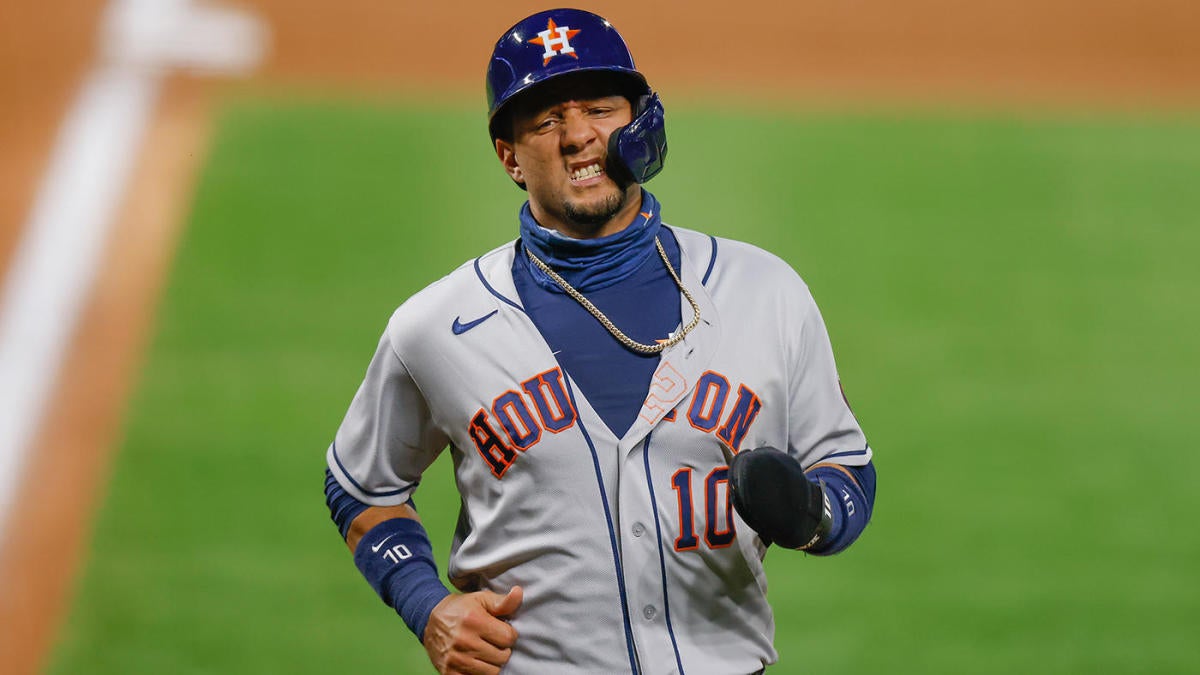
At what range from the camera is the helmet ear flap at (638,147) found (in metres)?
2.83

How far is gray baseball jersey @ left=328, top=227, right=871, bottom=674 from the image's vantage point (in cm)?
279

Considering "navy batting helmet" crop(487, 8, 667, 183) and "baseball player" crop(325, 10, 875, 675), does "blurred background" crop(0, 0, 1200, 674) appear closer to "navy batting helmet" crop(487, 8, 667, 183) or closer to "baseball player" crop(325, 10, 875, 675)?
"baseball player" crop(325, 10, 875, 675)

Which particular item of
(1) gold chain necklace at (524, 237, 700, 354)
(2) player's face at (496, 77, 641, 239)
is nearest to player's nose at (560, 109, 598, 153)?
(2) player's face at (496, 77, 641, 239)

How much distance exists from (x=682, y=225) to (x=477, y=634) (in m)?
5.01

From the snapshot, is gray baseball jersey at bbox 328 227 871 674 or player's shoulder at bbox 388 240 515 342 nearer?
gray baseball jersey at bbox 328 227 871 674

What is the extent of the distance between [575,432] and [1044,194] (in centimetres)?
594

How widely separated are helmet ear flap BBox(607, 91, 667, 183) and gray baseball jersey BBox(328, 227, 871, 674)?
0.22 metres

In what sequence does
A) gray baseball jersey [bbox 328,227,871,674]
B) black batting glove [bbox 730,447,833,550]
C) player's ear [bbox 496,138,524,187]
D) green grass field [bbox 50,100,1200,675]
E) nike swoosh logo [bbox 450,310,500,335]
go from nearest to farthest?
black batting glove [bbox 730,447,833,550], gray baseball jersey [bbox 328,227,871,674], nike swoosh logo [bbox 450,310,500,335], player's ear [bbox 496,138,524,187], green grass field [bbox 50,100,1200,675]

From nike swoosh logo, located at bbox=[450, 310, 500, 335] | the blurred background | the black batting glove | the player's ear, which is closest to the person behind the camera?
the black batting glove

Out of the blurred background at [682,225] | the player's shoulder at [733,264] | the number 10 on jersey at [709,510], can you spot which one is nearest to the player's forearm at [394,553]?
the number 10 on jersey at [709,510]

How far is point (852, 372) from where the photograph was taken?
21.7ft

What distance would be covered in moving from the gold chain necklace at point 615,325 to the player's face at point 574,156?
0.08 metres

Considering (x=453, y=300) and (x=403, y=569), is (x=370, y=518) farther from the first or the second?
(x=453, y=300)

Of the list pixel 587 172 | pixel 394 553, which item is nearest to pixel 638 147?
pixel 587 172
